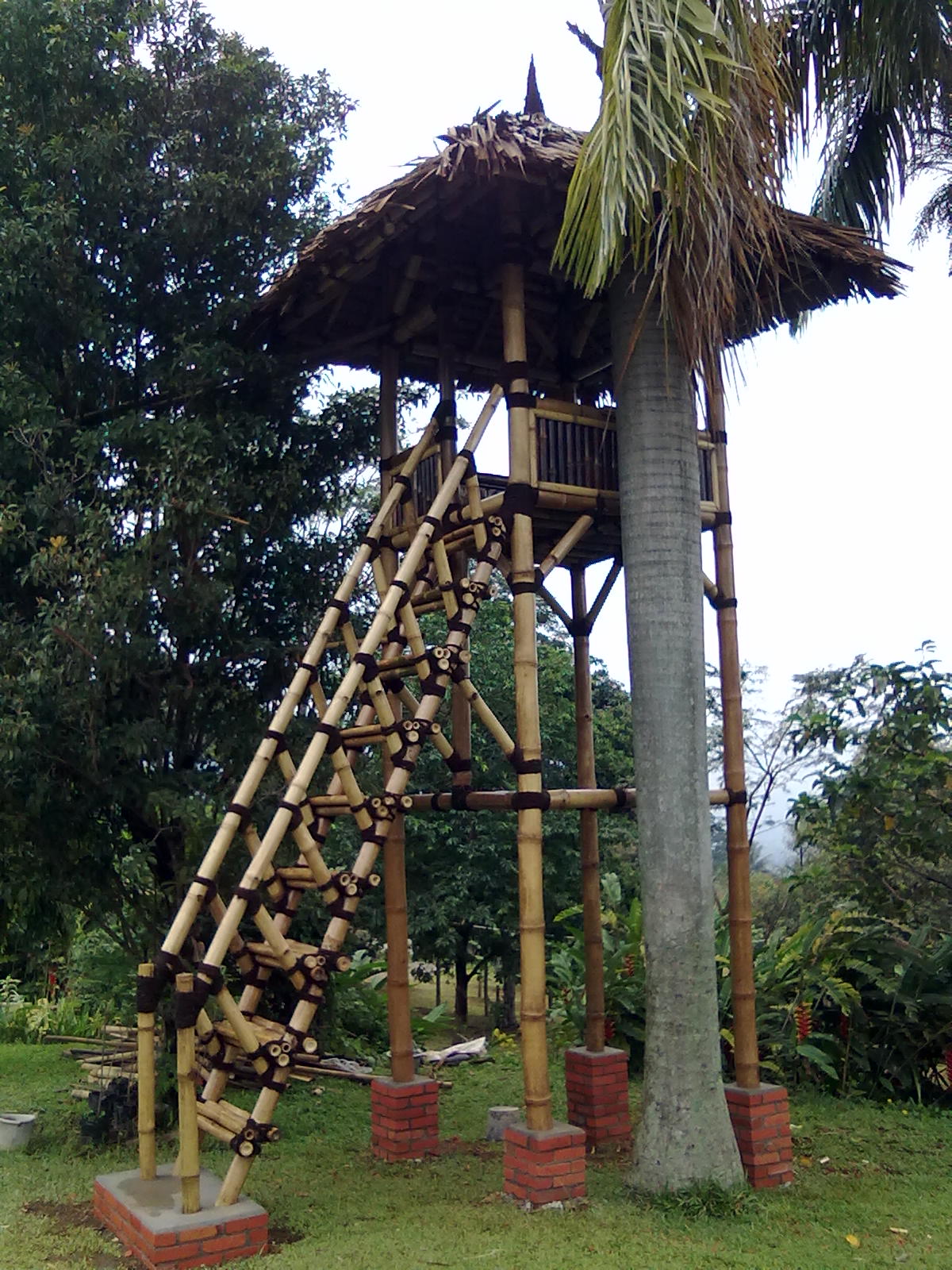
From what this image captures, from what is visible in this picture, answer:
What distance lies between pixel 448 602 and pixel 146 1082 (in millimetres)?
2806

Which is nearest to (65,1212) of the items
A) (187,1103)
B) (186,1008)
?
(187,1103)

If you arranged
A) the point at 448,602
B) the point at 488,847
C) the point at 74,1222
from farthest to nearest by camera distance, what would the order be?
the point at 488,847
the point at 448,602
the point at 74,1222

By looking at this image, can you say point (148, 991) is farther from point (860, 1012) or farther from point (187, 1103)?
point (860, 1012)

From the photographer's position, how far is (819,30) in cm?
879

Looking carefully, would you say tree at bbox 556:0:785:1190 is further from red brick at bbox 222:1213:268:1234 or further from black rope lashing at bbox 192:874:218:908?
black rope lashing at bbox 192:874:218:908

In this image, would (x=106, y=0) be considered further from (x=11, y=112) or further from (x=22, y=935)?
(x=22, y=935)

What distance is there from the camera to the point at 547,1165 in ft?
18.3

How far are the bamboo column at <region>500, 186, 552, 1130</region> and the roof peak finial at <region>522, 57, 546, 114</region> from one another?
1.14m

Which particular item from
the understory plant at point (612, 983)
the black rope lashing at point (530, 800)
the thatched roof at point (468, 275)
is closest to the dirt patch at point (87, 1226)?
the black rope lashing at point (530, 800)

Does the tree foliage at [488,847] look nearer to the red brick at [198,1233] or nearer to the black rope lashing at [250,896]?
the black rope lashing at [250,896]

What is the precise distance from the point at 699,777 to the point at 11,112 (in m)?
6.05

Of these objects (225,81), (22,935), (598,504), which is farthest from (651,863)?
(225,81)

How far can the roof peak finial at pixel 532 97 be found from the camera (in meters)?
6.96

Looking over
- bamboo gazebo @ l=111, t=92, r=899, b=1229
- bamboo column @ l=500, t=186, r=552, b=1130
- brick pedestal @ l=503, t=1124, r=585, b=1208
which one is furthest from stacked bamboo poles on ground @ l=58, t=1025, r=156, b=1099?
bamboo column @ l=500, t=186, r=552, b=1130
